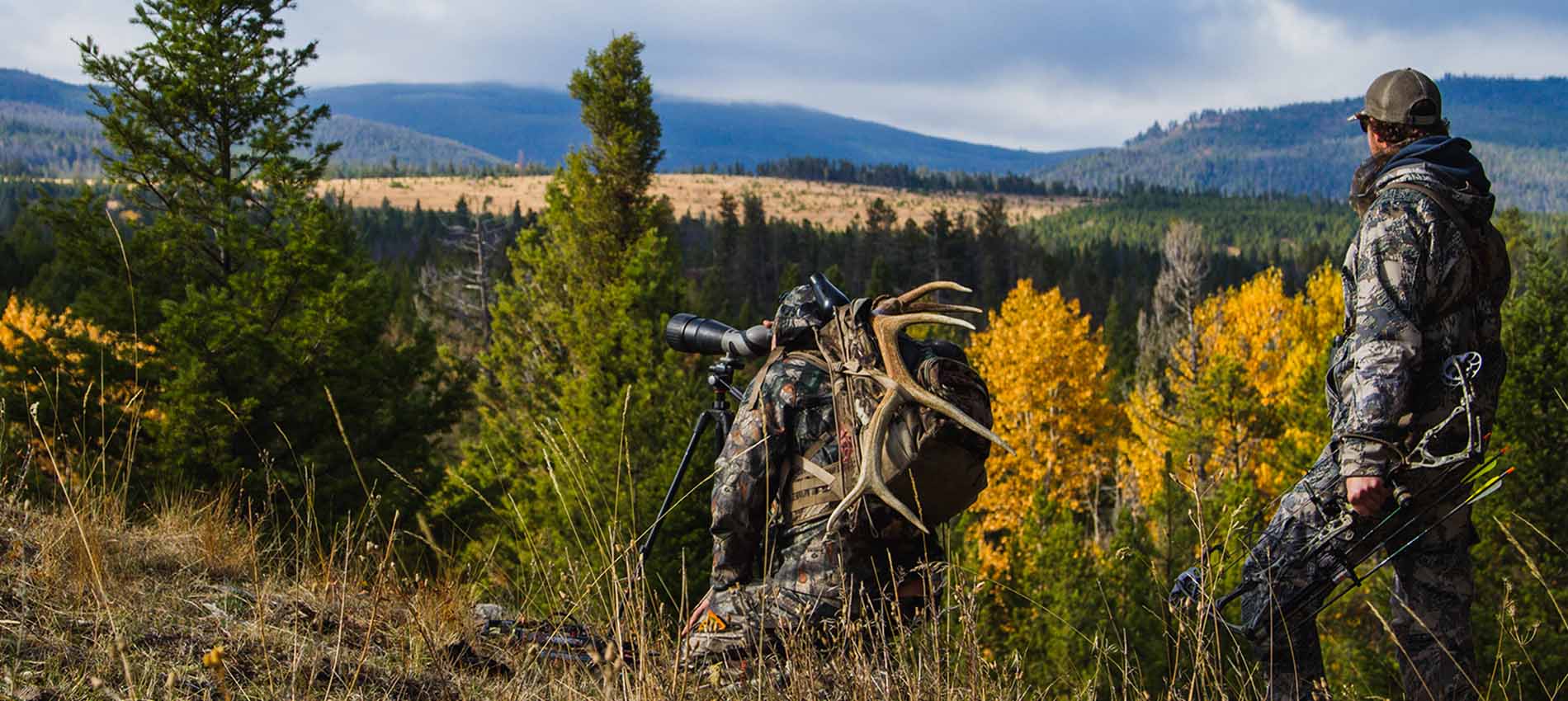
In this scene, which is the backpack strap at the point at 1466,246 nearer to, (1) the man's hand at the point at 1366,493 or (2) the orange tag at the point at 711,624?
(1) the man's hand at the point at 1366,493

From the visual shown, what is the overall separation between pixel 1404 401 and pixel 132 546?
4.18 metres

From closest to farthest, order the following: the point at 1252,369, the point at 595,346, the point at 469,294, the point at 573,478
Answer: the point at 573,478
the point at 595,346
the point at 1252,369
the point at 469,294

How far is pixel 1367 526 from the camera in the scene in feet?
11.0

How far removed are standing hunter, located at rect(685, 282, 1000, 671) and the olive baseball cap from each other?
168 cm

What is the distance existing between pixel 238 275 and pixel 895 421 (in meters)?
11.4

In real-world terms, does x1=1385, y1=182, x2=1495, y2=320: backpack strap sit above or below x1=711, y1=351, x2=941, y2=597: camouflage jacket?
above

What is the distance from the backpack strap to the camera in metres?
3.27

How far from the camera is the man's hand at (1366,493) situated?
10.5 feet

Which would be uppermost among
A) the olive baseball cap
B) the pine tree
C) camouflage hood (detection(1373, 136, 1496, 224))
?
the olive baseball cap

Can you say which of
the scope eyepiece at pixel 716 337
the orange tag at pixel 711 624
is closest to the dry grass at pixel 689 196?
the scope eyepiece at pixel 716 337

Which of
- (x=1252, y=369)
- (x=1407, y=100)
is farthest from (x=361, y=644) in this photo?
(x=1252, y=369)

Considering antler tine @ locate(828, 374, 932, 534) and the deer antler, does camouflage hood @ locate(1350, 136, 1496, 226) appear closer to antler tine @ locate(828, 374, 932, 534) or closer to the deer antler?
the deer antler

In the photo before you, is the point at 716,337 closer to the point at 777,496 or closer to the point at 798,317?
the point at 798,317

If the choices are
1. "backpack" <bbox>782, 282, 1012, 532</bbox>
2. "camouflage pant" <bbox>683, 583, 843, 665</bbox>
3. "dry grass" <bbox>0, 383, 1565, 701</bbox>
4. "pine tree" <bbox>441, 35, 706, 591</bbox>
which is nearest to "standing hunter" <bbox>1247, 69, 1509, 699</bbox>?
"dry grass" <bbox>0, 383, 1565, 701</bbox>
